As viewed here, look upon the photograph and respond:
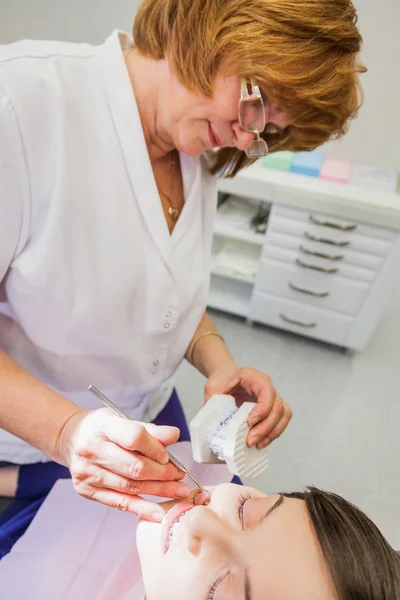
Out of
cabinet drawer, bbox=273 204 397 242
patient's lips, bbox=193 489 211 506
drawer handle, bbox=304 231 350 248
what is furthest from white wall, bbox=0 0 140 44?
patient's lips, bbox=193 489 211 506

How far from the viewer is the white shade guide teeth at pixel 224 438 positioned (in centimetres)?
77

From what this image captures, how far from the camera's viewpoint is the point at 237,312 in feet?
7.33

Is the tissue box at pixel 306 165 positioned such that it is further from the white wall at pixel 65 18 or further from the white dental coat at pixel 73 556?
the white dental coat at pixel 73 556

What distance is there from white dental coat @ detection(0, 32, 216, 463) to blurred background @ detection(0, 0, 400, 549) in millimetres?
1092

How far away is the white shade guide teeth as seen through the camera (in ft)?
2.54

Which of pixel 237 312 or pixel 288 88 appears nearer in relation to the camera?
pixel 288 88

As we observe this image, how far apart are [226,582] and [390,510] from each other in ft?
4.47

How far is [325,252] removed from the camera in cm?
189

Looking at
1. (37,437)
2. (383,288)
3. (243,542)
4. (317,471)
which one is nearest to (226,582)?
(243,542)

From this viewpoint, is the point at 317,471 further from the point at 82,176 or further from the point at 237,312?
the point at 82,176

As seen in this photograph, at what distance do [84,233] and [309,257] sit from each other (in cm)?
140

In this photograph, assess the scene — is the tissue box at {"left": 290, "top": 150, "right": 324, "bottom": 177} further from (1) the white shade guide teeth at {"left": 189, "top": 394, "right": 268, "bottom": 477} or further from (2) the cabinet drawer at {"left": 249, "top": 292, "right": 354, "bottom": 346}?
(1) the white shade guide teeth at {"left": 189, "top": 394, "right": 268, "bottom": 477}

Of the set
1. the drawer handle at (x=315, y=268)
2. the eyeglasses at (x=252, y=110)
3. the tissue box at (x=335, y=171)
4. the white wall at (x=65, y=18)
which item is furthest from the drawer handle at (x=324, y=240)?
the white wall at (x=65, y=18)

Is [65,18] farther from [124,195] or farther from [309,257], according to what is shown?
[124,195]
